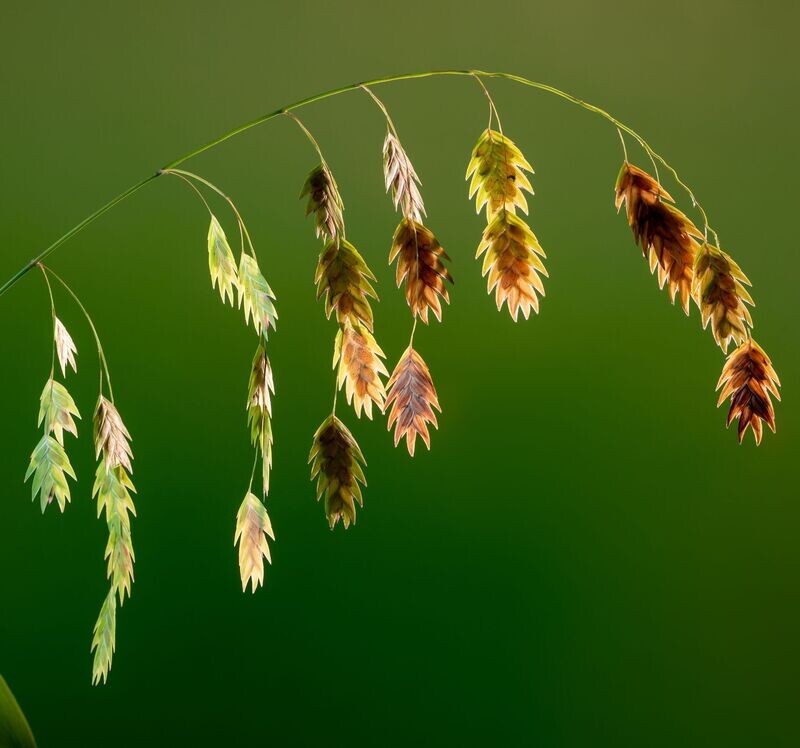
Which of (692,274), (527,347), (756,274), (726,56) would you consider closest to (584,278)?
(527,347)

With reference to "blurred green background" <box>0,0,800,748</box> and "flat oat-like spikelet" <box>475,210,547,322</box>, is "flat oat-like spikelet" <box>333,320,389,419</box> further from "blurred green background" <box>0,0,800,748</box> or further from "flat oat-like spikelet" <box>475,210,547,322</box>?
"blurred green background" <box>0,0,800,748</box>

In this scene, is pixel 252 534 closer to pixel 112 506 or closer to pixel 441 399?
pixel 112 506

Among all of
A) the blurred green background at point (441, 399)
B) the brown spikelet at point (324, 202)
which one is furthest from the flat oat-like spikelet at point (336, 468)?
the blurred green background at point (441, 399)

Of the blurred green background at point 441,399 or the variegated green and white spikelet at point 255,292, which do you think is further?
the blurred green background at point 441,399

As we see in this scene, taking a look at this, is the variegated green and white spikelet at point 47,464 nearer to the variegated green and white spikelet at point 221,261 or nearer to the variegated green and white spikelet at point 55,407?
the variegated green and white spikelet at point 55,407

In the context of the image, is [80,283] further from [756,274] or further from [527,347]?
[756,274]
